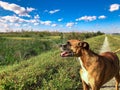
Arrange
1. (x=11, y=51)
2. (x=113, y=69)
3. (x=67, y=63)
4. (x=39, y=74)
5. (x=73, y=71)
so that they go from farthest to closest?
1. (x=11, y=51)
2. (x=67, y=63)
3. (x=73, y=71)
4. (x=39, y=74)
5. (x=113, y=69)

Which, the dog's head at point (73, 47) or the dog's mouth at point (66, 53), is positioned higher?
the dog's head at point (73, 47)

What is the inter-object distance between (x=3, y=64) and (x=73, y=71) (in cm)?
493

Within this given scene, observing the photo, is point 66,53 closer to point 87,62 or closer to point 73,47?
point 73,47

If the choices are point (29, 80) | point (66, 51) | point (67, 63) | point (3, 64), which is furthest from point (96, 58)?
point (3, 64)

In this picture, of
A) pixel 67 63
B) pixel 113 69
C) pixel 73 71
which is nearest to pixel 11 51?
pixel 67 63

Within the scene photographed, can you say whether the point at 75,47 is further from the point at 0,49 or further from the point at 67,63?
the point at 0,49

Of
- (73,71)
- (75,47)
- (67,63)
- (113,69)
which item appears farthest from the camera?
(67,63)

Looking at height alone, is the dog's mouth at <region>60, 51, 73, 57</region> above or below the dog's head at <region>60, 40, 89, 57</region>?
below

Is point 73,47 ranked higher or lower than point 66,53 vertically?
higher

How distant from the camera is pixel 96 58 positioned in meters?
6.23

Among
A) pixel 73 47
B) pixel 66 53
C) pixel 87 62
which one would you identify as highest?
pixel 73 47

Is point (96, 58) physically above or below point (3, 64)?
above

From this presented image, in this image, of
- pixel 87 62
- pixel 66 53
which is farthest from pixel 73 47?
pixel 87 62

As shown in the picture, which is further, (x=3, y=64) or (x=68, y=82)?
(x=3, y=64)
